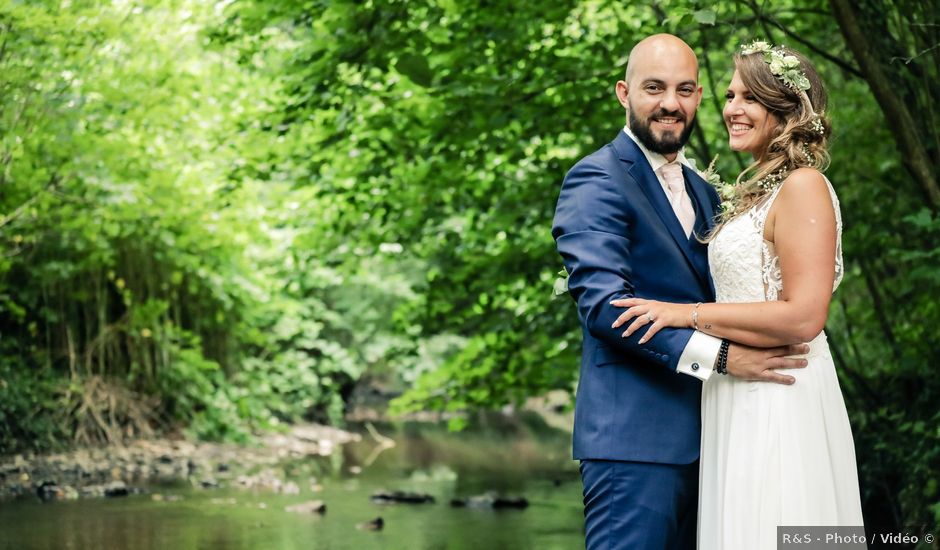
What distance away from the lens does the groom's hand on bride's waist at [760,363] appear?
3445 mm

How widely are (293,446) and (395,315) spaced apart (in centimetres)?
964

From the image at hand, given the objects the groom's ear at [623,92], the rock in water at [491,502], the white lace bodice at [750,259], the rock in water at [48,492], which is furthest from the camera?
the rock in water at [491,502]

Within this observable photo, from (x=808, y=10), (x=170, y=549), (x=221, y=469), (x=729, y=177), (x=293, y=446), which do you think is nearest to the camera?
(x=808, y=10)

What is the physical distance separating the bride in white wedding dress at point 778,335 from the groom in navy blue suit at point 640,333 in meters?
0.07

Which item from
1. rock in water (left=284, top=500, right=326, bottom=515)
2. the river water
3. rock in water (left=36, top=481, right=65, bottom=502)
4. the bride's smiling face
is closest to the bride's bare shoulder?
the bride's smiling face

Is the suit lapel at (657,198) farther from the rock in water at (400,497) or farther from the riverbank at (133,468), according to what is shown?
the riverbank at (133,468)

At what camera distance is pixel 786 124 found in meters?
3.67

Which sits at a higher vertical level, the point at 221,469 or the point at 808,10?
the point at 808,10

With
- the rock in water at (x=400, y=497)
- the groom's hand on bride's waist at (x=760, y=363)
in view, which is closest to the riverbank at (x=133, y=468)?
the rock in water at (x=400, y=497)

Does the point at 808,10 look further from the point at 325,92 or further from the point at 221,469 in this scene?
the point at 221,469

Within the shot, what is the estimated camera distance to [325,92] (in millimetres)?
8328

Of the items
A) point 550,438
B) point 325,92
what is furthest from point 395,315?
point 550,438

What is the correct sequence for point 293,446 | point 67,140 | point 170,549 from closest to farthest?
1. point 170,549
2. point 67,140
3. point 293,446

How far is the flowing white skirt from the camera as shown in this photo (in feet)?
11.2
